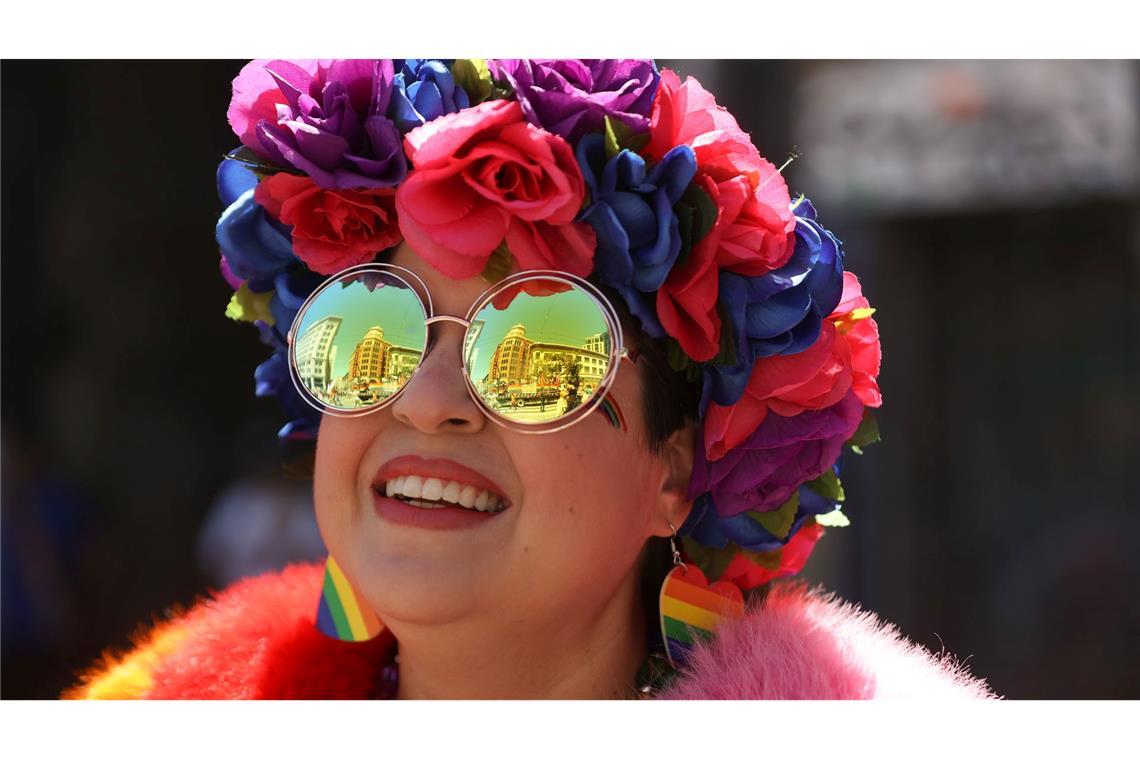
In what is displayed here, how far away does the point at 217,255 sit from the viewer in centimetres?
713

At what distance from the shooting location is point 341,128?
1.87 metres

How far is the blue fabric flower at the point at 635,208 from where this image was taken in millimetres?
1772

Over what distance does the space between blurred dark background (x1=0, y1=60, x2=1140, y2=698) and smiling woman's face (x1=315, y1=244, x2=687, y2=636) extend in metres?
4.25

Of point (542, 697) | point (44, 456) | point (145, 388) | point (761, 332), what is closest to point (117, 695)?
point (542, 697)

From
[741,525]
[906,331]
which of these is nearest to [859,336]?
[741,525]

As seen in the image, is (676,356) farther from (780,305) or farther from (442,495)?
(442,495)

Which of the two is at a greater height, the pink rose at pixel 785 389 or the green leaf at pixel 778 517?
the pink rose at pixel 785 389

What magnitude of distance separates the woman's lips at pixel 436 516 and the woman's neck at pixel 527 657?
17 cm

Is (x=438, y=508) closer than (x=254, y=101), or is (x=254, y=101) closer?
(x=438, y=508)

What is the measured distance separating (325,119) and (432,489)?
616mm

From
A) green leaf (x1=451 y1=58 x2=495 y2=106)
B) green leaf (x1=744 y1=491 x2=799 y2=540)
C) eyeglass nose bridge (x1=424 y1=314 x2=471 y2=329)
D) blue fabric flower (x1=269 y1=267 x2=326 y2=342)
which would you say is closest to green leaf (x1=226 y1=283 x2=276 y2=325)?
blue fabric flower (x1=269 y1=267 x2=326 y2=342)

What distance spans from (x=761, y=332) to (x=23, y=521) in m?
4.68

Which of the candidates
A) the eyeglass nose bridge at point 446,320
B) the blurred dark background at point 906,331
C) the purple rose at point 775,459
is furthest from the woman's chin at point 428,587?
the blurred dark background at point 906,331

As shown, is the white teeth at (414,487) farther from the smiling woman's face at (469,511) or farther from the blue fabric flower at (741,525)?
the blue fabric flower at (741,525)
